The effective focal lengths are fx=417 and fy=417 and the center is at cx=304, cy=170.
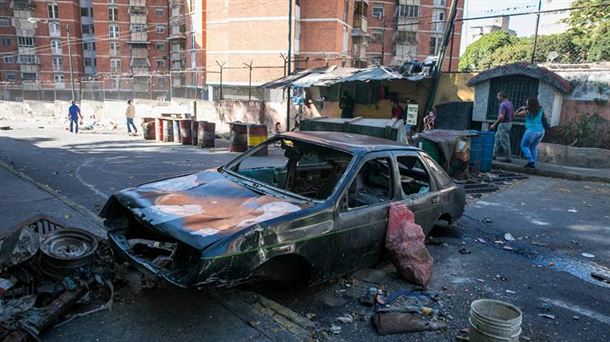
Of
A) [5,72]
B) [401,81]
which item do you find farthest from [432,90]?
[5,72]

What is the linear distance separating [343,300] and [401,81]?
12.2 metres

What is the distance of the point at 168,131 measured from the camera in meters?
17.5

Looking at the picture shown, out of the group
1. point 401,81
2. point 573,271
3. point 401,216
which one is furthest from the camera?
point 401,81

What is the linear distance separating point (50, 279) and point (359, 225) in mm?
2812

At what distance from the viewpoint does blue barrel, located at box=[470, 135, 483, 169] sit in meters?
10.4

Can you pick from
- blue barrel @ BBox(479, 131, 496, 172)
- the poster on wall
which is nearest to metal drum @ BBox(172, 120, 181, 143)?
the poster on wall

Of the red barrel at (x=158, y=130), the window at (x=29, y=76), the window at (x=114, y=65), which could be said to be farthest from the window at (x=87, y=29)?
the red barrel at (x=158, y=130)

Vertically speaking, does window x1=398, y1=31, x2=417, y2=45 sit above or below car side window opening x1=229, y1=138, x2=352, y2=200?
above

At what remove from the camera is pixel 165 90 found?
28.8 meters

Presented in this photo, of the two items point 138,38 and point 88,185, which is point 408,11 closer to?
point 138,38

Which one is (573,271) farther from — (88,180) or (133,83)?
(133,83)

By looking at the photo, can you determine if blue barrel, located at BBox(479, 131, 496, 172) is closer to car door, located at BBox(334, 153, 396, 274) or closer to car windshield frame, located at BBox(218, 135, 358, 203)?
car door, located at BBox(334, 153, 396, 274)

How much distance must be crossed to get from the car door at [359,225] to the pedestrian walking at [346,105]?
38.5ft

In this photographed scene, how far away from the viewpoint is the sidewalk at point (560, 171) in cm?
1034
